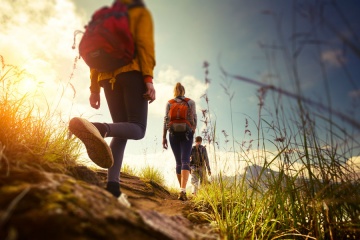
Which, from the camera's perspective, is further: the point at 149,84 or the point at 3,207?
the point at 149,84

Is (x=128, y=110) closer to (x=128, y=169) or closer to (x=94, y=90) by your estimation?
(x=94, y=90)

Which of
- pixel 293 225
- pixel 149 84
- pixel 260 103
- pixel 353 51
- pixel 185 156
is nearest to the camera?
pixel 353 51

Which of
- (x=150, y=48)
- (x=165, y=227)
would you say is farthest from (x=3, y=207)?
(x=150, y=48)

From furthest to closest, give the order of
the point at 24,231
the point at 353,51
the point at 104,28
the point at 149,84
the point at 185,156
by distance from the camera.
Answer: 1. the point at 185,156
2. the point at 149,84
3. the point at 104,28
4. the point at 353,51
5. the point at 24,231

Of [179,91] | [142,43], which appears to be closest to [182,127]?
[179,91]

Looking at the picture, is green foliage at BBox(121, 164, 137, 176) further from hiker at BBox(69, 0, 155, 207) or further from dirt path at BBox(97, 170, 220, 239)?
hiker at BBox(69, 0, 155, 207)

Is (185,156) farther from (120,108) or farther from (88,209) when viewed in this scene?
(88,209)

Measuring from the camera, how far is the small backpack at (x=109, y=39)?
161 cm

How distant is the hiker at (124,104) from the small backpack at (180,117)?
6.43 ft

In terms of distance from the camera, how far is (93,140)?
162 centimetres

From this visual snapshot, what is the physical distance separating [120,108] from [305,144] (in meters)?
1.58

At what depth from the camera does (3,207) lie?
0.82 meters

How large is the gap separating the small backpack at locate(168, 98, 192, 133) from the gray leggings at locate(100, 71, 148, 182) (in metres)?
1.99

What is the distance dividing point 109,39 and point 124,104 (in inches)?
23.4
